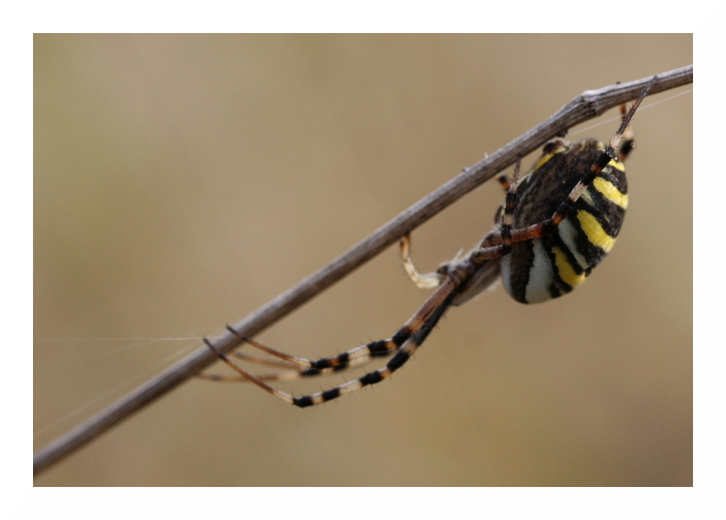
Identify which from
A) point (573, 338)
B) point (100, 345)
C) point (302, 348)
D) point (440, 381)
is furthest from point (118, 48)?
point (573, 338)

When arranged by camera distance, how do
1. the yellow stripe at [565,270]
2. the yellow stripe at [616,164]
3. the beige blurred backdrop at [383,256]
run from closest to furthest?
the yellow stripe at [616,164] < the yellow stripe at [565,270] < the beige blurred backdrop at [383,256]

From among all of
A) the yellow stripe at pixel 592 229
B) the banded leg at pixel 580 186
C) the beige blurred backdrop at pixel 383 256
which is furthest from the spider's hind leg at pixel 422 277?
the beige blurred backdrop at pixel 383 256

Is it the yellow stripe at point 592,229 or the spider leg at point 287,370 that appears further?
the spider leg at point 287,370

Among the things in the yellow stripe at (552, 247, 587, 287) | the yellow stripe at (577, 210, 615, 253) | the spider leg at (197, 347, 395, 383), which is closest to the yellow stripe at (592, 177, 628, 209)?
the yellow stripe at (577, 210, 615, 253)

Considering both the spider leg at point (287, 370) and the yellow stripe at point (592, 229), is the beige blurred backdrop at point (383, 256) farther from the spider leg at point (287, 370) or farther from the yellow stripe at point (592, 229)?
the yellow stripe at point (592, 229)

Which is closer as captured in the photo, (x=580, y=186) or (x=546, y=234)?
(x=580, y=186)

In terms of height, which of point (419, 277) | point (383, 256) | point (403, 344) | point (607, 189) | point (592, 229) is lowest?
point (403, 344)

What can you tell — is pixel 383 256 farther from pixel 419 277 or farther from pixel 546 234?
pixel 546 234

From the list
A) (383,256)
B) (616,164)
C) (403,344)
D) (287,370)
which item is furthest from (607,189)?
(383,256)
